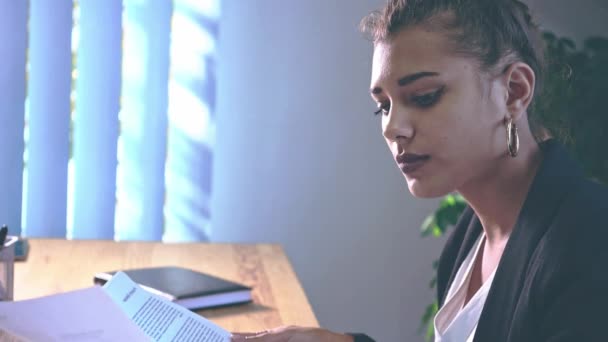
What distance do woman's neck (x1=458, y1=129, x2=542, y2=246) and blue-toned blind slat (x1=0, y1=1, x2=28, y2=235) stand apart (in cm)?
156

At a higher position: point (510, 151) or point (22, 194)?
point (510, 151)

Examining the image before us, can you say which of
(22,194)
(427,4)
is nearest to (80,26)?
(22,194)

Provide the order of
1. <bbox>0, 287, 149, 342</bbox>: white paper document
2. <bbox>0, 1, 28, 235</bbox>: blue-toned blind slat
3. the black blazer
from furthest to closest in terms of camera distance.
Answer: <bbox>0, 1, 28, 235</bbox>: blue-toned blind slat < <bbox>0, 287, 149, 342</bbox>: white paper document < the black blazer

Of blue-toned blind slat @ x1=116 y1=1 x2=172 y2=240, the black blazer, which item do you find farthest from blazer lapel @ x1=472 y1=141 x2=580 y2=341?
blue-toned blind slat @ x1=116 y1=1 x2=172 y2=240

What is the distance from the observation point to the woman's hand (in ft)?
3.71

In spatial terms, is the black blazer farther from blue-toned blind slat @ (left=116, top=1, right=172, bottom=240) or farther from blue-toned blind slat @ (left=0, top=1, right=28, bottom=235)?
blue-toned blind slat @ (left=0, top=1, right=28, bottom=235)

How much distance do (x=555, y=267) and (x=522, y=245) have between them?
3.9 inches

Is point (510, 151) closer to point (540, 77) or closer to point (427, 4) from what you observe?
point (540, 77)

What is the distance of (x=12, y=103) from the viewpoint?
232 centimetres

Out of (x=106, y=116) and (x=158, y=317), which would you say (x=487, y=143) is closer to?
(x=158, y=317)

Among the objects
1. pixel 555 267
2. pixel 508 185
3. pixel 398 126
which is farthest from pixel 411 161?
pixel 555 267

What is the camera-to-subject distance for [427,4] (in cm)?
113

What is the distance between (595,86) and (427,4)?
164 centimetres

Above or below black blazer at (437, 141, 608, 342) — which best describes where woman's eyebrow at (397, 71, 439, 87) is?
above
